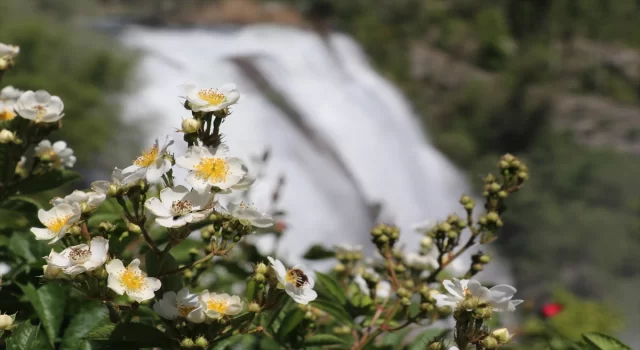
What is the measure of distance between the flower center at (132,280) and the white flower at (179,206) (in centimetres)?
6

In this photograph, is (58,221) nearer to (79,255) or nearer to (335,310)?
(79,255)

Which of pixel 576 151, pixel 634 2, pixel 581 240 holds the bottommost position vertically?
pixel 581 240

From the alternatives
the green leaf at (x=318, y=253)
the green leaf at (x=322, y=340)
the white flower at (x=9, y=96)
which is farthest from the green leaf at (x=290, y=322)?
the white flower at (x=9, y=96)

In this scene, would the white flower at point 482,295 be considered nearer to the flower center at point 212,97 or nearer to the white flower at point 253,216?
the white flower at point 253,216

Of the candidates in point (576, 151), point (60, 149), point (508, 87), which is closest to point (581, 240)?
point (576, 151)

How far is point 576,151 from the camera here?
9750mm

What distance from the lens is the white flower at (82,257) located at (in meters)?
0.65

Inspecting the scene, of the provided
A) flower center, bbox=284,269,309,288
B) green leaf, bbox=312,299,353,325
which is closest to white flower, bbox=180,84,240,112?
flower center, bbox=284,269,309,288

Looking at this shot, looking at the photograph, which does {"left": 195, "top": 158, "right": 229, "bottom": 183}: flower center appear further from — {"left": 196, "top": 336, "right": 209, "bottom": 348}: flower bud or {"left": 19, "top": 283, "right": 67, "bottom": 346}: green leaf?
{"left": 19, "top": 283, "right": 67, "bottom": 346}: green leaf

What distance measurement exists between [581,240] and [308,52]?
4.87 meters

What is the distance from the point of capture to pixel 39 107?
917 millimetres

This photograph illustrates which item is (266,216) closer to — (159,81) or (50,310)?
(50,310)

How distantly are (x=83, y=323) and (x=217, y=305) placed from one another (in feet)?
0.73

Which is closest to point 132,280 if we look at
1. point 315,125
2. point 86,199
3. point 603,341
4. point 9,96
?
point 86,199
